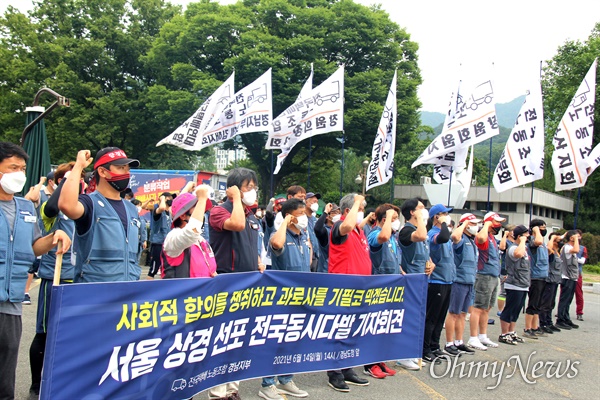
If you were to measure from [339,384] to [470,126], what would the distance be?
289 inches

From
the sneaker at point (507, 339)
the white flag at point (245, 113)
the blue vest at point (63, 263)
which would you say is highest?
the white flag at point (245, 113)

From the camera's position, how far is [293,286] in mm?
5082

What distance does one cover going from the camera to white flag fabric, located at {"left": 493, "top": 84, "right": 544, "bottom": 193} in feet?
37.4

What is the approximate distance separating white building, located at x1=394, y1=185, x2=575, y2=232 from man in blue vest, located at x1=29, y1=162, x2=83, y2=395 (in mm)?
33499

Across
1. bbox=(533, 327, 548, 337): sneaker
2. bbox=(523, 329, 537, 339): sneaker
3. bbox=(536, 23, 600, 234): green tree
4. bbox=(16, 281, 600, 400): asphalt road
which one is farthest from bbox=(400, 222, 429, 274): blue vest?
bbox=(536, 23, 600, 234): green tree

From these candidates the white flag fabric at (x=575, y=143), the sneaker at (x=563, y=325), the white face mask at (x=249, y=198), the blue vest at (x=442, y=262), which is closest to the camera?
the white face mask at (x=249, y=198)

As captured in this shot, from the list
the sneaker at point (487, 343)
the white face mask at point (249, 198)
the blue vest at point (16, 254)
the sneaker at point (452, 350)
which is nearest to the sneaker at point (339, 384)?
the white face mask at point (249, 198)

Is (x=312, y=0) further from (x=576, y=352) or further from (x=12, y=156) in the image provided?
(x=12, y=156)

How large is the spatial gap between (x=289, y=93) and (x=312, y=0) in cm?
668

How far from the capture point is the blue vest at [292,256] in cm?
571

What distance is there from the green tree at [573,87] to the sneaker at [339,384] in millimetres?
35855

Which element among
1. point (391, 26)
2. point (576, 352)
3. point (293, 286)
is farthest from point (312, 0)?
point (293, 286)

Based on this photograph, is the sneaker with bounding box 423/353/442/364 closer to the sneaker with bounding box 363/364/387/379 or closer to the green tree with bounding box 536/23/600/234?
the sneaker with bounding box 363/364/387/379

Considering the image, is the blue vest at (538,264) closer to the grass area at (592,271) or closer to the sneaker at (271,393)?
the sneaker at (271,393)
